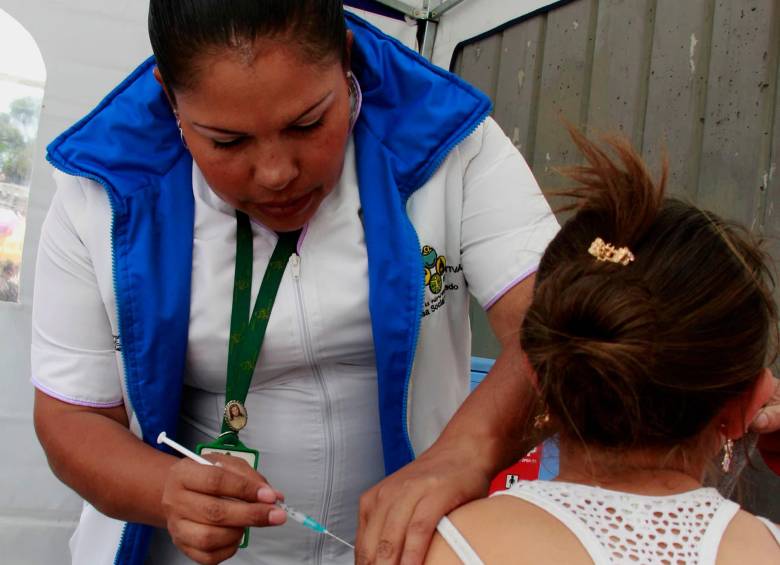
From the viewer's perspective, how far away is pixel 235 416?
1.34 m

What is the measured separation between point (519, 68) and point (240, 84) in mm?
2069

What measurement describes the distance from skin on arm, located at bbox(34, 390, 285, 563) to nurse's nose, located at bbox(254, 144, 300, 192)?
1.32 feet

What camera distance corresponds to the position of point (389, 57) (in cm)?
146

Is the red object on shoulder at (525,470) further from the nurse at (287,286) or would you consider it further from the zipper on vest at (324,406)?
the zipper on vest at (324,406)

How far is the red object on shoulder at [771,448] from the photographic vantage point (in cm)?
134

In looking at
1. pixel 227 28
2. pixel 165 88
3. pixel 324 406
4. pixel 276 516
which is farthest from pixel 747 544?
pixel 165 88

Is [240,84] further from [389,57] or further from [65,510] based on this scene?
[65,510]

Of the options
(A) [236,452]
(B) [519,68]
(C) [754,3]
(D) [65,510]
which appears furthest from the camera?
(B) [519,68]

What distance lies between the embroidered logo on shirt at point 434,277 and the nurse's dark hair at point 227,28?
1.26 ft

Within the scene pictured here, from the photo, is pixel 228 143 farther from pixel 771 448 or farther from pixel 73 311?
pixel 771 448

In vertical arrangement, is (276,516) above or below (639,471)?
below

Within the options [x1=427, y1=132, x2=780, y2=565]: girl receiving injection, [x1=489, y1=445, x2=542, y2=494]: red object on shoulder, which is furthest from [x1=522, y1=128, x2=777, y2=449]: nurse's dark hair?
[x1=489, y1=445, x2=542, y2=494]: red object on shoulder

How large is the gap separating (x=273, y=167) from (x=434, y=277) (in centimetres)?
38

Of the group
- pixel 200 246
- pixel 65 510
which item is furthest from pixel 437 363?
pixel 65 510
